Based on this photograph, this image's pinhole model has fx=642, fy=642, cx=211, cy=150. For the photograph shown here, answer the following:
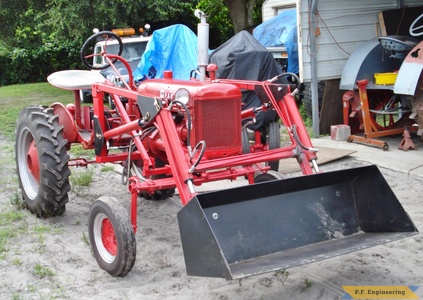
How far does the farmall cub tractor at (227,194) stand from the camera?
13.1 feet

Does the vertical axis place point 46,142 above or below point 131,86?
below

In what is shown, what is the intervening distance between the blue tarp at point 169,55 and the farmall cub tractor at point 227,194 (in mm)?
7851

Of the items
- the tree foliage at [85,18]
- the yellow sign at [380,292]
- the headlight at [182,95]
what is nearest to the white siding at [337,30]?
the headlight at [182,95]

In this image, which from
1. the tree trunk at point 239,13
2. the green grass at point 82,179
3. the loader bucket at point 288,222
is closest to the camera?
the loader bucket at point 288,222

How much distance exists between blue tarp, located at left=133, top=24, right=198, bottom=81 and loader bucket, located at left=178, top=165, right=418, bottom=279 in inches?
357

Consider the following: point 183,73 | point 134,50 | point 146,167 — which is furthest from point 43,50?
point 146,167

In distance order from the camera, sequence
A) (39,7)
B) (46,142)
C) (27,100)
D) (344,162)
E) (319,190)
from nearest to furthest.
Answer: (319,190) → (46,142) → (344,162) → (39,7) → (27,100)

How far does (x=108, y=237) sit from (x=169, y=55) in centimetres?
914

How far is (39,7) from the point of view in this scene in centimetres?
1684

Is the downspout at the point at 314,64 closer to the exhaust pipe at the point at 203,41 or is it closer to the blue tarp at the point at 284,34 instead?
the blue tarp at the point at 284,34

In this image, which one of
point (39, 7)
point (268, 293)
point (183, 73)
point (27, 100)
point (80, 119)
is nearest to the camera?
point (268, 293)

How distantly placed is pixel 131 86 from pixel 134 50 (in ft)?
28.8

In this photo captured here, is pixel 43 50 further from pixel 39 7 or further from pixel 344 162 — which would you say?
pixel 344 162

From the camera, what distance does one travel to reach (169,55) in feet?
44.4
